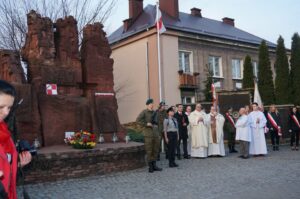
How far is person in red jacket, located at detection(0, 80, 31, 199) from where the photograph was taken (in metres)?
2.57

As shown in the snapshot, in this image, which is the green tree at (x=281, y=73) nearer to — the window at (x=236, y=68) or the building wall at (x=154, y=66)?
the building wall at (x=154, y=66)

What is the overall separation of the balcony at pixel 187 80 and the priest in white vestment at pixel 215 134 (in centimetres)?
1265

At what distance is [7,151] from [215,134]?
12004 millimetres

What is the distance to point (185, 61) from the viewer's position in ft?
94.1

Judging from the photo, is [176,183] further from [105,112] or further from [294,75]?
[294,75]

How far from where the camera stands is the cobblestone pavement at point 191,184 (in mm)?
7222

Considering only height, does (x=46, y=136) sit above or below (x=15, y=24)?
below

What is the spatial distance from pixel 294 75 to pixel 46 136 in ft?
61.7

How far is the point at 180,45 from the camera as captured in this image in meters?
27.6

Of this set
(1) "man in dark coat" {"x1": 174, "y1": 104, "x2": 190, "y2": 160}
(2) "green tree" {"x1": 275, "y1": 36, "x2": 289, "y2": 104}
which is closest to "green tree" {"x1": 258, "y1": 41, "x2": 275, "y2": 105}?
(2) "green tree" {"x1": 275, "y1": 36, "x2": 289, "y2": 104}

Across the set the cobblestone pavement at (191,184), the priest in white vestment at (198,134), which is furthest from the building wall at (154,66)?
the cobblestone pavement at (191,184)

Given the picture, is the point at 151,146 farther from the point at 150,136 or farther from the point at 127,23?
the point at 127,23

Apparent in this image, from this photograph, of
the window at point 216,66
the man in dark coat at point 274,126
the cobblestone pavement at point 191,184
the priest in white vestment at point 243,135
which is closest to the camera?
the cobblestone pavement at point 191,184

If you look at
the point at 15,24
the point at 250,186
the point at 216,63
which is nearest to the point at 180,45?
the point at 216,63
